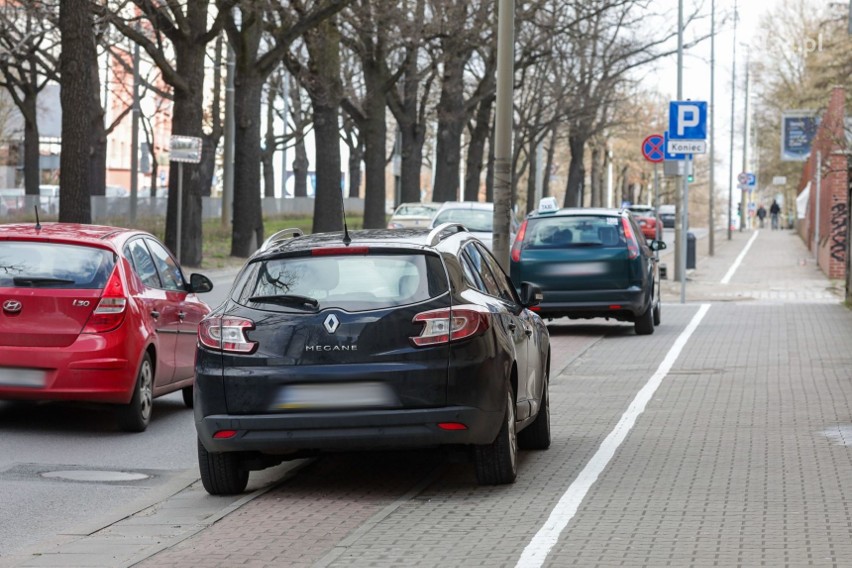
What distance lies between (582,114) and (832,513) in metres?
47.0

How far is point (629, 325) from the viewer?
2231 cm

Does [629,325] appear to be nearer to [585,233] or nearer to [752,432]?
[585,233]

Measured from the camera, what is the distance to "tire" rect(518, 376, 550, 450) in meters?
10.2

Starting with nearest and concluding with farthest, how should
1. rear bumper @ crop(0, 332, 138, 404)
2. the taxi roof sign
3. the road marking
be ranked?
rear bumper @ crop(0, 332, 138, 404) → the taxi roof sign → the road marking

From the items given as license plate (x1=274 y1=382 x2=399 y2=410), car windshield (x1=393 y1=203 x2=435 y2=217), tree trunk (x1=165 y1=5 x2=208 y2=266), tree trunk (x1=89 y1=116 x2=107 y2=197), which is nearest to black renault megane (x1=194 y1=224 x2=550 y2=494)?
license plate (x1=274 y1=382 x2=399 y2=410)

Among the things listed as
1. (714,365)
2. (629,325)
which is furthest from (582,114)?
(714,365)

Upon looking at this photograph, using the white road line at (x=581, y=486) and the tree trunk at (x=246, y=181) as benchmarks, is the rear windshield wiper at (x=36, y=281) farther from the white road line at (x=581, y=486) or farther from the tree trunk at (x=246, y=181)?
the tree trunk at (x=246, y=181)

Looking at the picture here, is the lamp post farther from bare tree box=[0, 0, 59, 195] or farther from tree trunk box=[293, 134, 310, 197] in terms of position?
tree trunk box=[293, 134, 310, 197]

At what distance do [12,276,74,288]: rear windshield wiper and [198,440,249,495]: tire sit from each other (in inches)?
111

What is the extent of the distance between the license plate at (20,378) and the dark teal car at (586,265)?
9.64 meters

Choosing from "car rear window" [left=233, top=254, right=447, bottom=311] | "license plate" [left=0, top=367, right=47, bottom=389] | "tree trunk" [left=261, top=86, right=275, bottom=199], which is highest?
"tree trunk" [left=261, top=86, right=275, bottom=199]

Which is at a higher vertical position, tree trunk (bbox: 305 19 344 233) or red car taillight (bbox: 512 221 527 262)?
tree trunk (bbox: 305 19 344 233)

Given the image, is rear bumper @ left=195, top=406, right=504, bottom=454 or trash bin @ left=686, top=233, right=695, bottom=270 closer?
rear bumper @ left=195, top=406, right=504, bottom=454

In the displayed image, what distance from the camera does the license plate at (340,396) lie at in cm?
822
